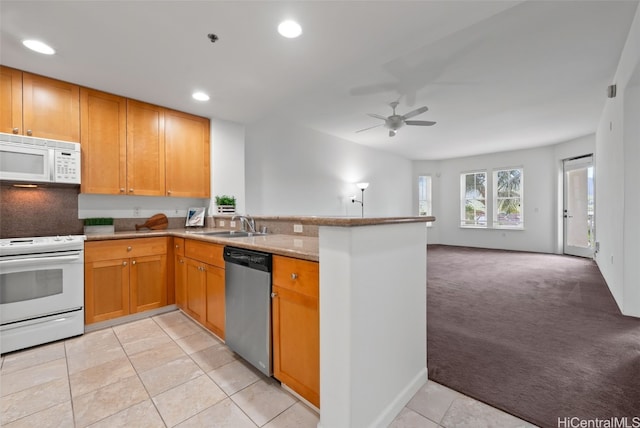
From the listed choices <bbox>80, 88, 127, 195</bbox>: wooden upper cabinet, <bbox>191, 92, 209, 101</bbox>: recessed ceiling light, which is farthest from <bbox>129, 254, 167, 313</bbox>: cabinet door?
<bbox>191, 92, 209, 101</bbox>: recessed ceiling light

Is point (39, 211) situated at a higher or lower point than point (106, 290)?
higher

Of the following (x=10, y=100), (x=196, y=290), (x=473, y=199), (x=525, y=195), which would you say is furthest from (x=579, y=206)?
(x=10, y=100)

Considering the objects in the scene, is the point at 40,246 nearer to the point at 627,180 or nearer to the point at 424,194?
the point at 627,180

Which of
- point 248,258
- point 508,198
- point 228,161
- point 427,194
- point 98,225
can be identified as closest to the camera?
point 248,258

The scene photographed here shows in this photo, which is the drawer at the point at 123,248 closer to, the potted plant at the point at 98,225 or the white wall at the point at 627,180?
the potted plant at the point at 98,225

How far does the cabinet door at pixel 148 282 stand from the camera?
112 inches

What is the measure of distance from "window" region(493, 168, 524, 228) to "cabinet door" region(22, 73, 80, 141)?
347 inches

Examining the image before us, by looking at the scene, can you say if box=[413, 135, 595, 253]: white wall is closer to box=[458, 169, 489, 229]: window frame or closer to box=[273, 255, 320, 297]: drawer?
box=[458, 169, 489, 229]: window frame

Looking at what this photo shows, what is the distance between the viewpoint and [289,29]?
2.12m

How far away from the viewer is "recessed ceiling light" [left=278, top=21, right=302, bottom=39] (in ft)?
6.77

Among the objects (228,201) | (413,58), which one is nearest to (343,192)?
(228,201)

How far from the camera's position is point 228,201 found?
3.86m

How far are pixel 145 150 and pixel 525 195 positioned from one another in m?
8.39

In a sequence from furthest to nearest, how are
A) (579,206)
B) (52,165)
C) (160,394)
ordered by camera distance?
1. (579,206)
2. (52,165)
3. (160,394)
